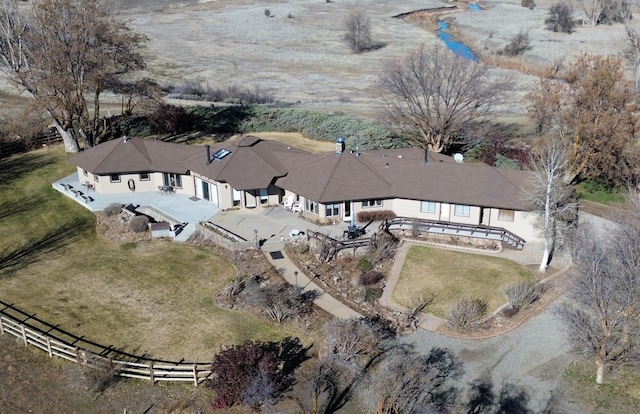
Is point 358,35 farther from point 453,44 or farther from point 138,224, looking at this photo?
point 138,224

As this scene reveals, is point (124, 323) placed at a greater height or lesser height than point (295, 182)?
lesser

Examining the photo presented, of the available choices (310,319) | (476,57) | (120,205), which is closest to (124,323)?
(310,319)

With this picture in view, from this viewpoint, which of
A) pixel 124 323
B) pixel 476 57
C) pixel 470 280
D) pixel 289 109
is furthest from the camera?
pixel 476 57

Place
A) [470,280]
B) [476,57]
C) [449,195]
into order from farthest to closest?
[476,57] → [449,195] → [470,280]

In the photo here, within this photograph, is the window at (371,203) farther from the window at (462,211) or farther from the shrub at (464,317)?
the shrub at (464,317)

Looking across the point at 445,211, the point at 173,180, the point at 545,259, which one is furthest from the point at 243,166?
the point at 545,259

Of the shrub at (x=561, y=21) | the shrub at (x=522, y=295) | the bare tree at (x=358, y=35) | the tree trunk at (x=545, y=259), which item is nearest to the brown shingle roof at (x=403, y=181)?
the tree trunk at (x=545, y=259)

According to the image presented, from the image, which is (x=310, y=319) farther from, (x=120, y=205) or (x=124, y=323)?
(x=120, y=205)
